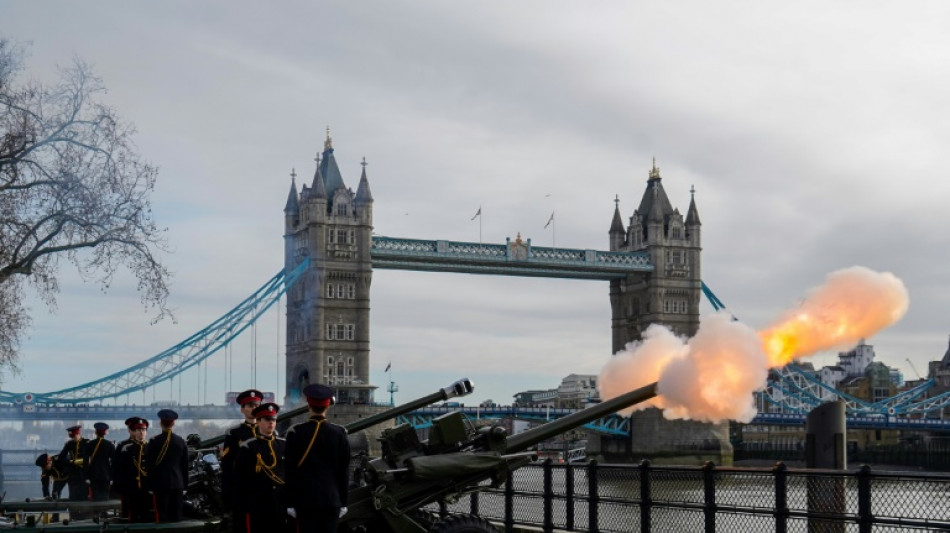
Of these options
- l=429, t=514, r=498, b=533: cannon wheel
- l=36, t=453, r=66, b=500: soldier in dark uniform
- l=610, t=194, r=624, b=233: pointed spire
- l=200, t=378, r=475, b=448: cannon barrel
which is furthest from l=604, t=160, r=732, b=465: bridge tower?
l=429, t=514, r=498, b=533: cannon wheel

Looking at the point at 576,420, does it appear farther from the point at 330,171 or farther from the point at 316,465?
the point at 330,171

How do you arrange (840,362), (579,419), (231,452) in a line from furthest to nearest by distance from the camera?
(840,362) < (579,419) < (231,452)

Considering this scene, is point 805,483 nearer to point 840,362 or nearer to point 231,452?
point 231,452

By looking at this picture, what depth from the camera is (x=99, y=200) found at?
22.9 meters

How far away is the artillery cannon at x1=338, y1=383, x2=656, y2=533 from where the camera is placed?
11547 mm

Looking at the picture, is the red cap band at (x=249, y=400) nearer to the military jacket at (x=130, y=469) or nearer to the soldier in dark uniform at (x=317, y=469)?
the soldier in dark uniform at (x=317, y=469)

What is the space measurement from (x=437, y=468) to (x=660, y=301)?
108 metres

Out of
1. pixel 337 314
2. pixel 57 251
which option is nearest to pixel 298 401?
pixel 337 314

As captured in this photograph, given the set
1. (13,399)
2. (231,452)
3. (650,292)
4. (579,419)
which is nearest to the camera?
(231,452)

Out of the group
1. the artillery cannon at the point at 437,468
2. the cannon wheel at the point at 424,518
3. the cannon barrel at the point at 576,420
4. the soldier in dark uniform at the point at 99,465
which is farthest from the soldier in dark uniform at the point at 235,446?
the soldier in dark uniform at the point at 99,465

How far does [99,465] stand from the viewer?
18078 millimetres

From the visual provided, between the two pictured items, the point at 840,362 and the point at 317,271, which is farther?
the point at 840,362

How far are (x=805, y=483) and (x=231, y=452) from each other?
5658 mm

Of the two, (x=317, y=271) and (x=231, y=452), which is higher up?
(x=317, y=271)
